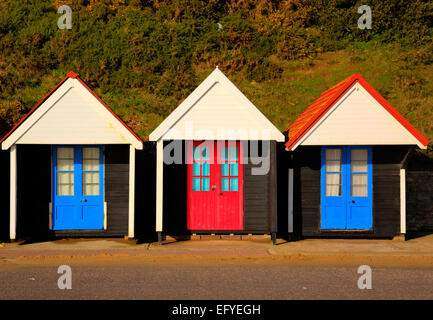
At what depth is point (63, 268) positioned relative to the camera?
8.23m

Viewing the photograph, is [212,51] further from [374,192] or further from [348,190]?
[374,192]

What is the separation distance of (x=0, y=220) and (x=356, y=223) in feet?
32.8

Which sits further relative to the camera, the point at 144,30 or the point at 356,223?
the point at 144,30

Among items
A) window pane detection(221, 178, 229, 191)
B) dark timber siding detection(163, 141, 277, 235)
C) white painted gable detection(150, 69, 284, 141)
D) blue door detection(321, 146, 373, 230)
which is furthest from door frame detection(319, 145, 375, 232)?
window pane detection(221, 178, 229, 191)

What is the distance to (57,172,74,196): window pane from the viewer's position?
11.3 m

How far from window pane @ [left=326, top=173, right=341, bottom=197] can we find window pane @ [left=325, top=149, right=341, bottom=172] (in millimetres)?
170

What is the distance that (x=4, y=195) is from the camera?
11.5 meters

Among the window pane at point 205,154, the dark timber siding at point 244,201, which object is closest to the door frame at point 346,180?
the dark timber siding at point 244,201

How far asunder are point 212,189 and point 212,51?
19213mm

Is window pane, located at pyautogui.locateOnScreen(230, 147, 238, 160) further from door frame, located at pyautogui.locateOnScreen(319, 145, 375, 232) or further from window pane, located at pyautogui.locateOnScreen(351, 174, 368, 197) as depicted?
window pane, located at pyautogui.locateOnScreen(351, 174, 368, 197)

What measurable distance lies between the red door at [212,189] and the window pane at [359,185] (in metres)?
3.23

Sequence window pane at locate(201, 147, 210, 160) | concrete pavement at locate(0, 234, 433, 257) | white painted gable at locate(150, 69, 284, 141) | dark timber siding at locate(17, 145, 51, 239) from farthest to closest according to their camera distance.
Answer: window pane at locate(201, 147, 210, 160)
dark timber siding at locate(17, 145, 51, 239)
white painted gable at locate(150, 69, 284, 141)
concrete pavement at locate(0, 234, 433, 257)
